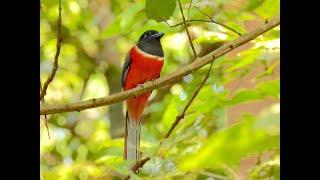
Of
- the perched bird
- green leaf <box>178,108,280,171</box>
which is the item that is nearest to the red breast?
the perched bird

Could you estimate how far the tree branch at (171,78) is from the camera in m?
0.57

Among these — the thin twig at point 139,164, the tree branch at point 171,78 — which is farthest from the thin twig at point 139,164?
the tree branch at point 171,78

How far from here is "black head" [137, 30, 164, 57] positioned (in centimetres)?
68

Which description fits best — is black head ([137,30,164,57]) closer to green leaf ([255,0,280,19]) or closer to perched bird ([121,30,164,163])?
perched bird ([121,30,164,163])

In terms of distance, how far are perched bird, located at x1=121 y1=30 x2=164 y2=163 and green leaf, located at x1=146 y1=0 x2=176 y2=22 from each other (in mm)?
86

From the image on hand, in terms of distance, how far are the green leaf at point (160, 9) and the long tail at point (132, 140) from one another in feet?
0.58

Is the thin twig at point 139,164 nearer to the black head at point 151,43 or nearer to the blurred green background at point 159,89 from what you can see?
the blurred green background at point 159,89

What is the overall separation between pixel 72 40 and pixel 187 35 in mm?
237

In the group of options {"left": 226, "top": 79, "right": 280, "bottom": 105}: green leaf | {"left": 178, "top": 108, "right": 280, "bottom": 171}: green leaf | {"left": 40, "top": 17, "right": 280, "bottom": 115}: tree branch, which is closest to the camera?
{"left": 178, "top": 108, "right": 280, "bottom": 171}: green leaf

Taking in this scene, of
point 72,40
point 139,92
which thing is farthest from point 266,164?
point 72,40

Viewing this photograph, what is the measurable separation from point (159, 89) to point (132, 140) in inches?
3.9
